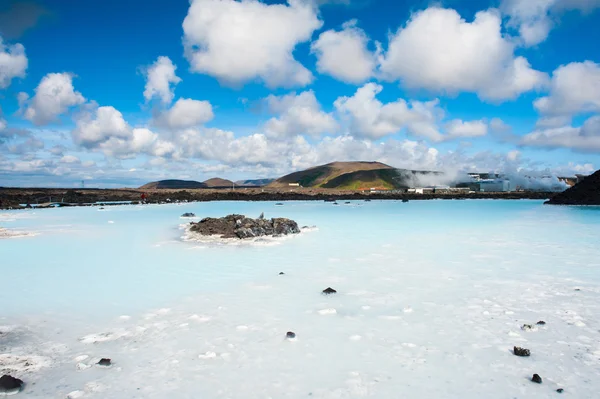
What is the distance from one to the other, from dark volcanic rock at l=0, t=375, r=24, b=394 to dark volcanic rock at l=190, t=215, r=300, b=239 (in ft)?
44.4

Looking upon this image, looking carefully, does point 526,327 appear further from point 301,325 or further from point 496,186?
point 496,186

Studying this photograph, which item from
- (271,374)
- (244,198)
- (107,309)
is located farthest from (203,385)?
(244,198)

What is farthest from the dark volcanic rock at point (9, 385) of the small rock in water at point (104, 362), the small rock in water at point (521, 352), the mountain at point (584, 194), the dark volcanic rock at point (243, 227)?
the mountain at point (584, 194)

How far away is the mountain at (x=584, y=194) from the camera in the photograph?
5181cm

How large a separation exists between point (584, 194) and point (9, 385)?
64777 mm

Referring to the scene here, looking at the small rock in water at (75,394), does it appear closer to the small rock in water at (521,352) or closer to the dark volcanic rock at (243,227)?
the small rock in water at (521,352)

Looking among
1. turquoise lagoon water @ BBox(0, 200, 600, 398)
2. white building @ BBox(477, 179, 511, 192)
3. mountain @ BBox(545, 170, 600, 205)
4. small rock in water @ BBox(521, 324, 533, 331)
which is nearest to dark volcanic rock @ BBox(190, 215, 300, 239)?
turquoise lagoon water @ BBox(0, 200, 600, 398)

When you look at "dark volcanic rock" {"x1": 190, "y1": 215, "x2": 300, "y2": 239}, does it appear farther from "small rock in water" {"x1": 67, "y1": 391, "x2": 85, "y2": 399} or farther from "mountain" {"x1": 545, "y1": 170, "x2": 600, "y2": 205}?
"mountain" {"x1": 545, "y1": 170, "x2": 600, "y2": 205}

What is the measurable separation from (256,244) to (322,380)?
40.1 ft

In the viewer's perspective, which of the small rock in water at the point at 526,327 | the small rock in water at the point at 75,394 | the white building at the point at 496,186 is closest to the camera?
the small rock in water at the point at 75,394

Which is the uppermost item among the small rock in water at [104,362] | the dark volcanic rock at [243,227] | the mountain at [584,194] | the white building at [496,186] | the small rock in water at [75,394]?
the white building at [496,186]

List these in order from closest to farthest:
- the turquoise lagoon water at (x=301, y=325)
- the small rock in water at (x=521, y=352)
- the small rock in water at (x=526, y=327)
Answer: the turquoise lagoon water at (x=301, y=325)
the small rock in water at (x=521, y=352)
the small rock in water at (x=526, y=327)

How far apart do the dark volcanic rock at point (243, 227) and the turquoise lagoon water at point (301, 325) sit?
15.0ft

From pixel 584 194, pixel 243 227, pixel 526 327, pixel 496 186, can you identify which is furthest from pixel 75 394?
pixel 496 186
